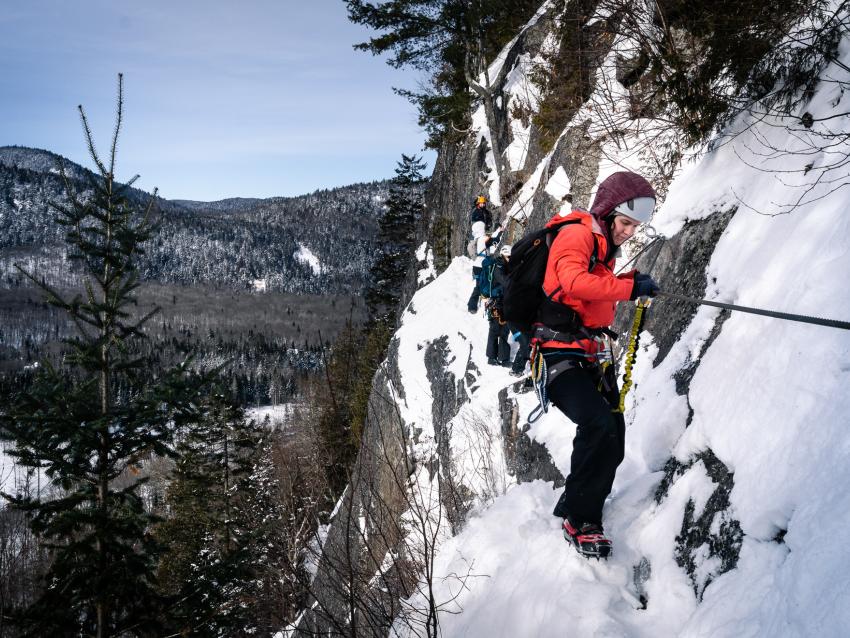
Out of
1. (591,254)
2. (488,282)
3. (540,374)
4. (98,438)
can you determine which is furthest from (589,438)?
(98,438)

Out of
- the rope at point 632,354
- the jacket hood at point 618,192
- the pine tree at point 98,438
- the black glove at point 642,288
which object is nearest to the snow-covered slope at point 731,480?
the rope at point 632,354

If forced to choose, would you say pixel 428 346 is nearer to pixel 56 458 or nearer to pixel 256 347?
pixel 56 458

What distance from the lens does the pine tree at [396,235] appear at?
30094 mm

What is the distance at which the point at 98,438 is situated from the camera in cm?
705

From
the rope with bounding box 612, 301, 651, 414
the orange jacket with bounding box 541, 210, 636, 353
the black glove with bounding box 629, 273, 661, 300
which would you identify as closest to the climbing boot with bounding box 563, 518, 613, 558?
the rope with bounding box 612, 301, 651, 414

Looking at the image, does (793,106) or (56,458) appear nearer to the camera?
(793,106)

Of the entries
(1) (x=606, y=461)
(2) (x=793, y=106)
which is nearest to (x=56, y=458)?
(1) (x=606, y=461)

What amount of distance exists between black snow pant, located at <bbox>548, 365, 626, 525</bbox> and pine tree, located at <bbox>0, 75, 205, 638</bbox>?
6016mm

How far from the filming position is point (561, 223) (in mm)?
3211

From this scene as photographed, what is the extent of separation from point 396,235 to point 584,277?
28309mm

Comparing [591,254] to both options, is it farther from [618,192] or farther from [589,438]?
[589,438]

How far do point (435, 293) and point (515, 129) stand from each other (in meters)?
5.82

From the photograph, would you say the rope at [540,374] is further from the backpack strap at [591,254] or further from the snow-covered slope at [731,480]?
the snow-covered slope at [731,480]

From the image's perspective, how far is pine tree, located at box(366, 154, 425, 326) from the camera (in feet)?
98.7
